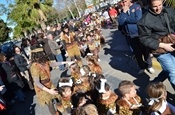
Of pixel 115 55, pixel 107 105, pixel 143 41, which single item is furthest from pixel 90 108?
pixel 115 55

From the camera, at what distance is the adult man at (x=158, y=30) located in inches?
162

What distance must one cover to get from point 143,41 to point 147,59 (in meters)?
2.73

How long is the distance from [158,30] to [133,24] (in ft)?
7.62

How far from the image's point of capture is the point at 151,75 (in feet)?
21.6

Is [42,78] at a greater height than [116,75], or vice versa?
[42,78]

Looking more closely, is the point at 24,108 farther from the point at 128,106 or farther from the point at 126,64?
the point at 128,106

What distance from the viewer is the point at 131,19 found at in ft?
21.0

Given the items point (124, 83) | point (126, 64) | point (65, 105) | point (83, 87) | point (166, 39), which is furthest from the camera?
point (126, 64)

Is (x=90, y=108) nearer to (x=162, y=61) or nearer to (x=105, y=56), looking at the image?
(x=162, y=61)

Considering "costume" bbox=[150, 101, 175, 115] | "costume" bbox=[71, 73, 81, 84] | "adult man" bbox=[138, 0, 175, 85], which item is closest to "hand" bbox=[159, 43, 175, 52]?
"adult man" bbox=[138, 0, 175, 85]

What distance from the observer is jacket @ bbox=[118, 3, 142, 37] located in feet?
20.5

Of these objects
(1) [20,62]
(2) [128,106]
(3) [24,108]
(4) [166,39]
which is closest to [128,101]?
(2) [128,106]

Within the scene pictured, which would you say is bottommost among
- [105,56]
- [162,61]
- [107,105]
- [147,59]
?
[105,56]

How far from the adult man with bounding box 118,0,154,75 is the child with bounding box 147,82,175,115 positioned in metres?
2.71
